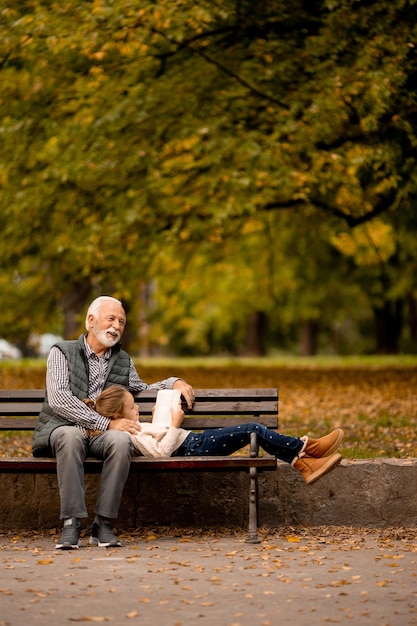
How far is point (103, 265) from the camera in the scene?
1505cm

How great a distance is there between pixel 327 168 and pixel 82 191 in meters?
3.38

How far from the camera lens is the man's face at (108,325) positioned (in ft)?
22.6

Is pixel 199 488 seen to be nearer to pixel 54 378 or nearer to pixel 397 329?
pixel 54 378

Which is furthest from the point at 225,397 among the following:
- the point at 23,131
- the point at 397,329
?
the point at 397,329

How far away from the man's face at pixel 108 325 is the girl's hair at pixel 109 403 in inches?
11.7

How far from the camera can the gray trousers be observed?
6426 mm

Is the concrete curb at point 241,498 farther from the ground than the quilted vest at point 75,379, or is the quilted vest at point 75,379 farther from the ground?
the quilted vest at point 75,379

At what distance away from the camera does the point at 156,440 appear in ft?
22.5

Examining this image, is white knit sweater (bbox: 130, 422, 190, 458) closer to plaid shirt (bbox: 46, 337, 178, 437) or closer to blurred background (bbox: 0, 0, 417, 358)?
plaid shirt (bbox: 46, 337, 178, 437)

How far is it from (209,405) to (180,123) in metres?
7.28

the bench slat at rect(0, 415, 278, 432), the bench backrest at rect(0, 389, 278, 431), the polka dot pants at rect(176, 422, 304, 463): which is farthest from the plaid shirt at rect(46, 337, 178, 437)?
the polka dot pants at rect(176, 422, 304, 463)

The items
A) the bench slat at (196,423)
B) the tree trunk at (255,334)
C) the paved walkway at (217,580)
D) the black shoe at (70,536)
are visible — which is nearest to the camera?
the paved walkway at (217,580)

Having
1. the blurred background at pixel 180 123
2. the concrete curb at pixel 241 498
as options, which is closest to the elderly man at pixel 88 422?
the concrete curb at pixel 241 498

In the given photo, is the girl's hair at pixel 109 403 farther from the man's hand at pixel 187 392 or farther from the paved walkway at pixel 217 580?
the paved walkway at pixel 217 580
